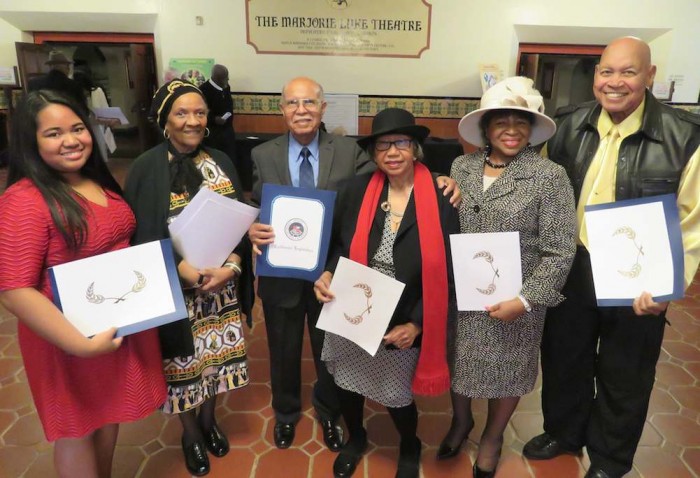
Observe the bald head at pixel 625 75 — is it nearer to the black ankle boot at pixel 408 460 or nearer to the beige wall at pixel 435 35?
the black ankle boot at pixel 408 460

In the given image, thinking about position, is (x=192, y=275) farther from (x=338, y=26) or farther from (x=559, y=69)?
(x=559, y=69)

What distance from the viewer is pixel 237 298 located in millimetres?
2080

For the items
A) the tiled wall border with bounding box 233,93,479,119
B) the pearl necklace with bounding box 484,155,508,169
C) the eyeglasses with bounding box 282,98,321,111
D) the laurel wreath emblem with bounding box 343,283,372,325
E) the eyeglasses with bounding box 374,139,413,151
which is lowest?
the laurel wreath emblem with bounding box 343,283,372,325

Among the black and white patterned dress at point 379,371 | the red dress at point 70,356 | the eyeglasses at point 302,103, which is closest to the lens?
the red dress at point 70,356

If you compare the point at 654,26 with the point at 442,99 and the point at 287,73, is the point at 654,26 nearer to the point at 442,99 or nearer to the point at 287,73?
the point at 442,99

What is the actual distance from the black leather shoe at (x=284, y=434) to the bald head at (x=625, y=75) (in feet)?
6.48

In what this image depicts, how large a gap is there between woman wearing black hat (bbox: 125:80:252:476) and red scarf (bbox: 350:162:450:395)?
0.56m

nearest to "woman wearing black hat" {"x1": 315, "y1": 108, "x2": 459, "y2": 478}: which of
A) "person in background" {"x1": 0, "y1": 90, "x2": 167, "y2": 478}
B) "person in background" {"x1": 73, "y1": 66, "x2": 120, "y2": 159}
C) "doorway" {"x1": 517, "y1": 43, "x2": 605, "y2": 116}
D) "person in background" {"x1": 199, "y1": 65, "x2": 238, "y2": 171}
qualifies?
"person in background" {"x1": 0, "y1": 90, "x2": 167, "y2": 478}

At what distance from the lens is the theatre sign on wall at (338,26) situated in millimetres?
6625

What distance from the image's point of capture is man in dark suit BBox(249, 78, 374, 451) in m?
1.97

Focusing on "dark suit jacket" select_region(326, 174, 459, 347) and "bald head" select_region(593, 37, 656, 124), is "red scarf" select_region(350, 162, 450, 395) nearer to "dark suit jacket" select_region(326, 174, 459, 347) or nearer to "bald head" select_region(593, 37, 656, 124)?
"dark suit jacket" select_region(326, 174, 459, 347)

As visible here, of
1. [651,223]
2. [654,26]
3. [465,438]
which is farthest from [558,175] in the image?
[654,26]

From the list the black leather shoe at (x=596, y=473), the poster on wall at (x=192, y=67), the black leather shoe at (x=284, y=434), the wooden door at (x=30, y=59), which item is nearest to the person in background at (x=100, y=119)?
the wooden door at (x=30, y=59)

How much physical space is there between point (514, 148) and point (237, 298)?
1.28 m
